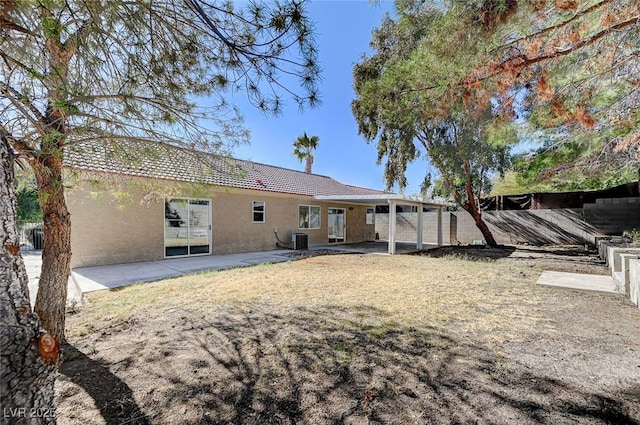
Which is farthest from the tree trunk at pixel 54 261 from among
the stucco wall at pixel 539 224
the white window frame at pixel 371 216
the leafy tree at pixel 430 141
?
the stucco wall at pixel 539 224

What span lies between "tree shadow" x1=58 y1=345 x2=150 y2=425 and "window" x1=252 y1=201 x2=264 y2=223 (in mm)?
9587

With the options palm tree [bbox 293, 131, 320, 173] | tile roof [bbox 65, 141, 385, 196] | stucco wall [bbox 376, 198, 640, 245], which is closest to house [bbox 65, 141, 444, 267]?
tile roof [bbox 65, 141, 385, 196]

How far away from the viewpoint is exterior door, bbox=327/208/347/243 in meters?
16.5

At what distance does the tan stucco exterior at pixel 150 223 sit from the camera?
26.4 ft

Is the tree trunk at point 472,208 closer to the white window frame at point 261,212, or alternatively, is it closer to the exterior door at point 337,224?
the exterior door at point 337,224

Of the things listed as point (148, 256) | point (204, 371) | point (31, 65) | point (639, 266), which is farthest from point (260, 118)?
point (148, 256)

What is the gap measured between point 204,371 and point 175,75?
3.17 metres

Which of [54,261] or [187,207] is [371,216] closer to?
[187,207]

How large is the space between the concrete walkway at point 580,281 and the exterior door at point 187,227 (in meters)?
10.2

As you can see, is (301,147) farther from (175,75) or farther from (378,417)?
(378,417)

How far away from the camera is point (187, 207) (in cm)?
1043

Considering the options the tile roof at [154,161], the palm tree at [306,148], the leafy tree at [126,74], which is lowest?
the tile roof at [154,161]

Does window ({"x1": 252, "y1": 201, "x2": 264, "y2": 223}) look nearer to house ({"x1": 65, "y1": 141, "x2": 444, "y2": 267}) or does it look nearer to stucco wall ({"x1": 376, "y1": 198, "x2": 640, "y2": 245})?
house ({"x1": 65, "y1": 141, "x2": 444, "y2": 267})

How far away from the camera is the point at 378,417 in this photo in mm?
2246
